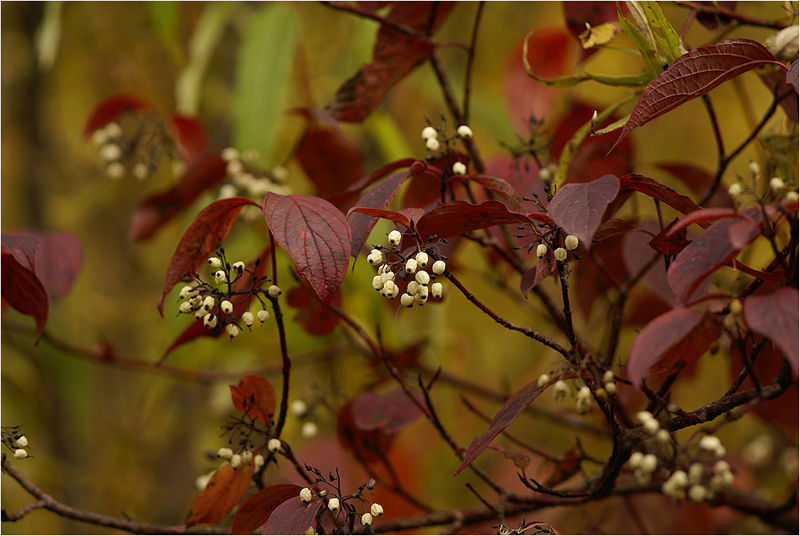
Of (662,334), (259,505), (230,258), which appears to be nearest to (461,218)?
(662,334)

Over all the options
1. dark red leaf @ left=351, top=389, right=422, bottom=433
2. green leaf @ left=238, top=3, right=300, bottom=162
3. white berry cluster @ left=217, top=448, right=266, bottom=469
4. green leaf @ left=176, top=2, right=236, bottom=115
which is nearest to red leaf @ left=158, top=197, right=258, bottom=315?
white berry cluster @ left=217, top=448, right=266, bottom=469

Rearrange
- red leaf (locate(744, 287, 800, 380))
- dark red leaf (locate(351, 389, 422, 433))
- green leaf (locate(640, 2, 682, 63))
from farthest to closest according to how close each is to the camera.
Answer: dark red leaf (locate(351, 389, 422, 433))
green leaf (locate(640, 2, 682, 63))
red leaf (locate(744, 287, 800, 380))

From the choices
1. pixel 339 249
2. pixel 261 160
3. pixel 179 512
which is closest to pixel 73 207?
pixel 179 512

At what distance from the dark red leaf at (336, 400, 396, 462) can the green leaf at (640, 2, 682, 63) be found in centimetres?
45

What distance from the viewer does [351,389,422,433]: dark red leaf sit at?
63cm

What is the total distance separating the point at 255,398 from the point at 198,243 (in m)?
0.14

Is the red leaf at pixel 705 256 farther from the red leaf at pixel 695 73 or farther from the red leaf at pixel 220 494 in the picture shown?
the red leaf at pixel 220 494

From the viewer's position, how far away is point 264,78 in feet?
3.25

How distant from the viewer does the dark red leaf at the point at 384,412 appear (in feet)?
2.07

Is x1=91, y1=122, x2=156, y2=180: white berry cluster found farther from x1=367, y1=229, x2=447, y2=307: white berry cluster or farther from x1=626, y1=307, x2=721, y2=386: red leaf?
x1=626, y1=307, x2=721, y2=386: red leaf

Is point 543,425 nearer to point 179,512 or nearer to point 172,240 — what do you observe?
point 179,512

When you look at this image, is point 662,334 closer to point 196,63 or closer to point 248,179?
point 248,179

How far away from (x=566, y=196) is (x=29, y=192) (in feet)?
→ 5.83

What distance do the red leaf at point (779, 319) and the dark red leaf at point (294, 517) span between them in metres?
0.30
